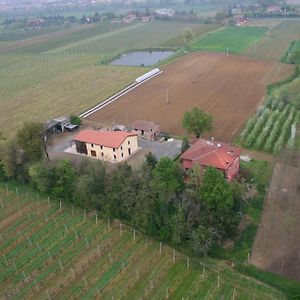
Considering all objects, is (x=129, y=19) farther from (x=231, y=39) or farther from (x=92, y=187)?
(x=92, y=187)

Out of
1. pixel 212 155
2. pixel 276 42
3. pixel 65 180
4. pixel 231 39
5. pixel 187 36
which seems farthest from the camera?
pixel 231 39

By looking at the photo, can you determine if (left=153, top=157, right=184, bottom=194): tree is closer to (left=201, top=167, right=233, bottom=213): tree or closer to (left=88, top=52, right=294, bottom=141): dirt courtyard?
(left=201, top=167, right=233, bottom=213): tree

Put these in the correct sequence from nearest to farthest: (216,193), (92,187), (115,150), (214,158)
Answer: (216,193) < (92,187) < (214,158) < (115,150)

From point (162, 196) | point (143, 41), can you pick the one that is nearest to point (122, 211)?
point (162, 196)

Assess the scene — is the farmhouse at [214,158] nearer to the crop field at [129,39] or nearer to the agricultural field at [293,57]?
the agricultural field at [293,57]

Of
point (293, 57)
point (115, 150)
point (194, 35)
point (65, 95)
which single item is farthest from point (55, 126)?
point (194, 35)

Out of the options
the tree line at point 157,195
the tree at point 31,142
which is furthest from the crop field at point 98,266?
the tree at point 31,142

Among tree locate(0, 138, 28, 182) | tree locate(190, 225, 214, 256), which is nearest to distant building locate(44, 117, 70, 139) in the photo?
tree locate(0, 138, 28, 182)
